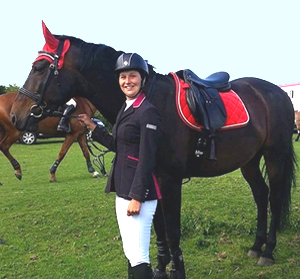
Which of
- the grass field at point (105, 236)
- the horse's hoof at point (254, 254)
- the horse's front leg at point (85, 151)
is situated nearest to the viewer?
the grass field at point (105, 236)

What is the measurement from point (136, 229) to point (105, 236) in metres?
2.51

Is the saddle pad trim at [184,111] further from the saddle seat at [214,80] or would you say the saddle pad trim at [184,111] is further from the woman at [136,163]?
the woman at [136,163]

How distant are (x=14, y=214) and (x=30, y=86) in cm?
313

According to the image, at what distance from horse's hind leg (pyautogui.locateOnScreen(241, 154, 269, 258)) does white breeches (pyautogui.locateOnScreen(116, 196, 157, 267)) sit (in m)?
2.23

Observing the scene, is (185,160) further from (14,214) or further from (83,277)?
(14,214)

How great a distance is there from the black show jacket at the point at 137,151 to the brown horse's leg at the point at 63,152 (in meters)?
6.84

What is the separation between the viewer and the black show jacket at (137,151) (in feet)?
8.35

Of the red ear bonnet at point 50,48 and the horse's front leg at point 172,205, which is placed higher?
the red ear bonnet at point 50,48

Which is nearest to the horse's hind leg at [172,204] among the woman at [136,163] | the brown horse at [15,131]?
the woman at [136,163]

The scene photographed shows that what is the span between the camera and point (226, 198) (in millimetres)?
6383

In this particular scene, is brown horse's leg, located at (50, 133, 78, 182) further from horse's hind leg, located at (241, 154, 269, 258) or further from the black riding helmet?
the black riding helmet

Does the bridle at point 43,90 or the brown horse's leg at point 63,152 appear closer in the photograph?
the bridle at point 43,90

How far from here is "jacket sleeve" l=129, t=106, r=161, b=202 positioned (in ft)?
8.32

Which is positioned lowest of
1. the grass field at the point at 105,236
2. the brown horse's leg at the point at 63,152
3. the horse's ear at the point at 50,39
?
the grass field at the point at 105,236
